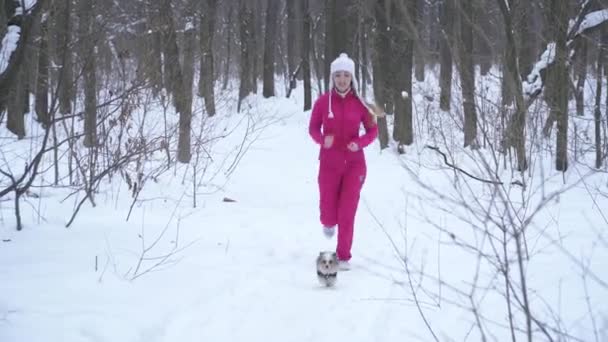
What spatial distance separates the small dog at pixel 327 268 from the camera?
4016mm

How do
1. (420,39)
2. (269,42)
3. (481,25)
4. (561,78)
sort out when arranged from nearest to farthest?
(420,39)
(561,78)
(481,25)
(269,42)

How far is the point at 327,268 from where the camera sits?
158 inches

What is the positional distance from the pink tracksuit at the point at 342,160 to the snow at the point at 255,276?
→ 425 mm

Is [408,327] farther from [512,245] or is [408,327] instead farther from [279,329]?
[512,245]

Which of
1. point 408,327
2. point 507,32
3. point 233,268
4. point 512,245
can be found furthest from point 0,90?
point 507,32

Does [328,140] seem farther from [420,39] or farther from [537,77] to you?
[537,77]

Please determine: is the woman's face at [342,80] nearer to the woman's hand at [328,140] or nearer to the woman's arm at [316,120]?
the woman's arm at [316,120]

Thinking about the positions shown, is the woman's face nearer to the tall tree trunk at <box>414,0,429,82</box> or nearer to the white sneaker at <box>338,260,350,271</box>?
the tall tree trunk at <box>414,0,429,82</box>

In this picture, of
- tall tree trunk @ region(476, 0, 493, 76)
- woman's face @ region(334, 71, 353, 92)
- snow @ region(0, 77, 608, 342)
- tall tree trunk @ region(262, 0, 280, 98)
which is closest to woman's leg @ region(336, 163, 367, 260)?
snow @ region(0, 77, 608, 342)

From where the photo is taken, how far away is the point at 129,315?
311cm

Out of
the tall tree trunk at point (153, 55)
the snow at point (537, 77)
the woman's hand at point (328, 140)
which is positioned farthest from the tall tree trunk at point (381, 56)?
the woman's hand at point (328, 140)

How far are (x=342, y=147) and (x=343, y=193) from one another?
39 centimetres

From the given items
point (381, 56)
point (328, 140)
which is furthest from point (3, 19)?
point (381, 56)

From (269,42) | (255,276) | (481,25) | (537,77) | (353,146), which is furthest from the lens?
(269,42)
